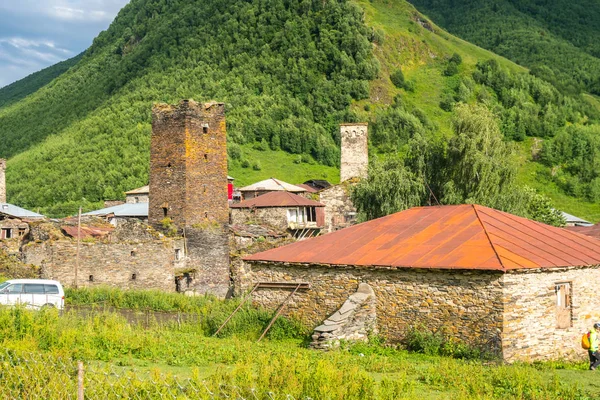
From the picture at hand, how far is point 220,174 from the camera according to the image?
123 ft

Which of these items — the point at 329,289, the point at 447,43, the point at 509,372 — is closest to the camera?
the point at 509,372

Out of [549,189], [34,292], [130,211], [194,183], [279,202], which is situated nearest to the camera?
[34,292]

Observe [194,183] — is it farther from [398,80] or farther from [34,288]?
[398,80]

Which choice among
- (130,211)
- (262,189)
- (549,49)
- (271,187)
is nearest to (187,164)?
(130,211)

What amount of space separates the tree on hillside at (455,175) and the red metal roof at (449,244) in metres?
14.4

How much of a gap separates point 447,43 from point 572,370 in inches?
5226

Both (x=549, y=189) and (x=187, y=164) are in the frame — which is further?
(x=549, y=189)

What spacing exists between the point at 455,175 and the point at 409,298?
2008 centimetres

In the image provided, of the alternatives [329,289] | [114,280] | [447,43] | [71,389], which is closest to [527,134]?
[447,43]

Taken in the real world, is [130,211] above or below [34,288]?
above

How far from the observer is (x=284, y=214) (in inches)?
1873

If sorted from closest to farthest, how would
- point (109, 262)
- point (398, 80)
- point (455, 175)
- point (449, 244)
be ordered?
1. point (449, 244)
2. point (109, 262)
3. point (455, 175)
4. point (398, 80)

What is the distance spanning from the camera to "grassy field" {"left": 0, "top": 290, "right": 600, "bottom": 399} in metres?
9.53

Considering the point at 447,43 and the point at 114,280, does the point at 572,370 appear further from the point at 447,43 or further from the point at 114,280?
the point at 447,43
